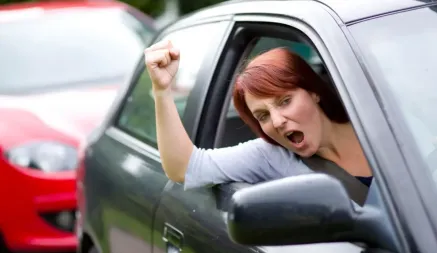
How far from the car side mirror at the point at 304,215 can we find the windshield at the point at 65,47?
14.5ft

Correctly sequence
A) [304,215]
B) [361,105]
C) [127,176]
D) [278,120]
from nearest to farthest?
[304,215]
[361,105]
[278,120]
[127,176]

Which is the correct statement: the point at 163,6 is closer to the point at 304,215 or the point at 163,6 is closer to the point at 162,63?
the point at 162,63

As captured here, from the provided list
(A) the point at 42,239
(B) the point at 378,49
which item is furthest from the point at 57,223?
(B) the point at 378,49

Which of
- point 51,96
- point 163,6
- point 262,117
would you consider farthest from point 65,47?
point 163,6

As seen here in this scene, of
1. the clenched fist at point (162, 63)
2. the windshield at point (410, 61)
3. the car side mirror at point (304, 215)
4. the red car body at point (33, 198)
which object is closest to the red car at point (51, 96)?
the red car body at point (33, 198)

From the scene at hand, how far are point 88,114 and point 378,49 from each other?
358 cm

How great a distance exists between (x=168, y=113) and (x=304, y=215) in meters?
0.79

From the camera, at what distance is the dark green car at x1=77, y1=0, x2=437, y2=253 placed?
1925 millimetres

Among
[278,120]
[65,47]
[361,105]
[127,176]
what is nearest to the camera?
[361,105]

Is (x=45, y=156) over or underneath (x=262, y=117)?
underneath

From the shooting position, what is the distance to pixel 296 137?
2486 mm

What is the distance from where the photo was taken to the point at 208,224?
8.49 ft

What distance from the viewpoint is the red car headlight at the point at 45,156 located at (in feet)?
17.0

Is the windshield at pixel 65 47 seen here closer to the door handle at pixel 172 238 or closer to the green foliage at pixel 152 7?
the door handle at pixel 172 238
